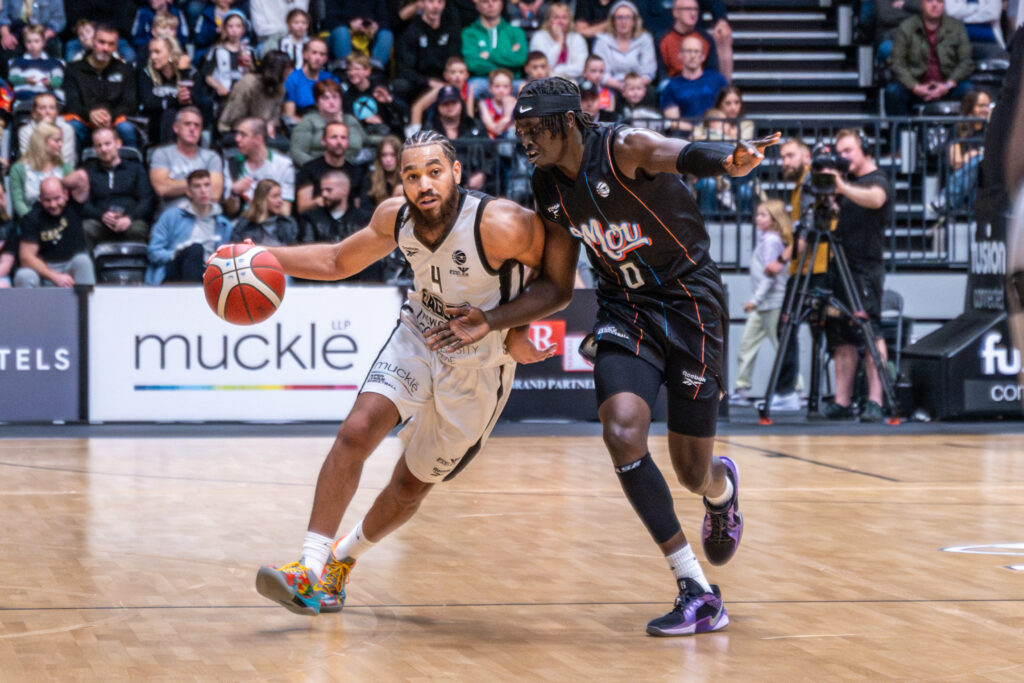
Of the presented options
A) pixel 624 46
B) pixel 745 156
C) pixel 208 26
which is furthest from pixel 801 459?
pixel 208 26

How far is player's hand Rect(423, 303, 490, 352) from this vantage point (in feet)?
16.2

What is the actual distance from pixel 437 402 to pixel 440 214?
2.32 feet

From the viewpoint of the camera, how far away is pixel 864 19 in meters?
16.6

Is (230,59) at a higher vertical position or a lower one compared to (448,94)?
higher

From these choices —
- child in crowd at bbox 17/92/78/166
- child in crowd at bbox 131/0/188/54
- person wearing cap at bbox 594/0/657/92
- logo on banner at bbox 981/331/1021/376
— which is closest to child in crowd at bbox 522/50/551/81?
person wearing cap at bbox 594/0/657/92

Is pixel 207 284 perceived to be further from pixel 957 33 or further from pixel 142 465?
pixel 957 33

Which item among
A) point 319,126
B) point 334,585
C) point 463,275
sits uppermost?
point 319,126

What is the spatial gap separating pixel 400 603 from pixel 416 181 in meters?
1.60

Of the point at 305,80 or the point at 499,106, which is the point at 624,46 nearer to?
the point at 499,106

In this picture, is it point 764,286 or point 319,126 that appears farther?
point 319,126

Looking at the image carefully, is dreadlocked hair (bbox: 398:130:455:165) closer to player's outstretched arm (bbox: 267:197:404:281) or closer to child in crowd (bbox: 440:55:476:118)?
player's outstretched arm (bbox: 267:197:404:281)

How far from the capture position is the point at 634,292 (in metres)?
5.21

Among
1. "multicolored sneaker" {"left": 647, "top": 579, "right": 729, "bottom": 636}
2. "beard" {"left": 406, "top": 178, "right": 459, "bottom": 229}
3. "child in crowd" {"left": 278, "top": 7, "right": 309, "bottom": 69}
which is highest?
"child in crowd" {"left": 278, "top": 7, "right": 309, "bottom": 69}

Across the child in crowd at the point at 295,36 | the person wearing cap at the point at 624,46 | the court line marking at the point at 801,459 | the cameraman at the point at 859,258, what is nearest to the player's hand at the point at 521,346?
the court line marking at the point at 801,459
